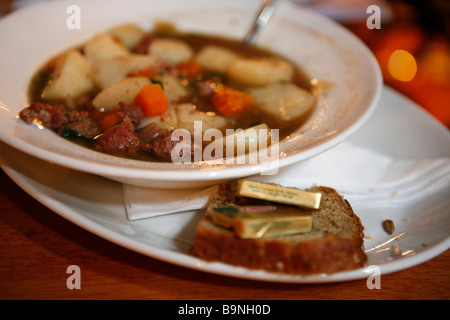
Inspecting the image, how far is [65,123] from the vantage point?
170 centimetres

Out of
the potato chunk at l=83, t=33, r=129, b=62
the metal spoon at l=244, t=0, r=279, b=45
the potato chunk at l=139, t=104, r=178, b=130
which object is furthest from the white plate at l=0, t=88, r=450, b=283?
the metal spoon at l=244, t=0, r=279, b=45

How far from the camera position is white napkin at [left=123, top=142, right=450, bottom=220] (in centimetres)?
149

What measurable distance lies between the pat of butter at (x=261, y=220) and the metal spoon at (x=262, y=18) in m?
1.75

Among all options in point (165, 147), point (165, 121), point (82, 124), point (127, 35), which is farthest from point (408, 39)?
point (82, 124)

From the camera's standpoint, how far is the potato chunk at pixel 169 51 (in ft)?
8.02

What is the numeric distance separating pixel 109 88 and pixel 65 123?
0.34 metres

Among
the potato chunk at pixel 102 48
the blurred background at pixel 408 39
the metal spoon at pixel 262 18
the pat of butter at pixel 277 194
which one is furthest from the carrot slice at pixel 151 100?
the blurred background at pixel 408 39

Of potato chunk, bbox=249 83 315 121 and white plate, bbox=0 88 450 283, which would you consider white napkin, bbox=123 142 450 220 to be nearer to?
white plate, bbox=0 88 450 283

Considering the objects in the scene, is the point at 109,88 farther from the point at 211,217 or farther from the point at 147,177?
the point at 211,217

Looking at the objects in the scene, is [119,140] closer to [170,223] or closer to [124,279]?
[170,223]

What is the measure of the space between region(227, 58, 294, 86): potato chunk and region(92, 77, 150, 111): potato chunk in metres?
0.60

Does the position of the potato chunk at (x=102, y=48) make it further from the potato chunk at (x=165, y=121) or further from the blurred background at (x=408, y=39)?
the blurred background at (x=408, y=39)

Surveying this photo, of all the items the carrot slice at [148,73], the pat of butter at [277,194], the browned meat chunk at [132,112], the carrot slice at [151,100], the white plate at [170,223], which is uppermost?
the carrot slice at [148,73]

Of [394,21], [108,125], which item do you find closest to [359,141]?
[108,125]
